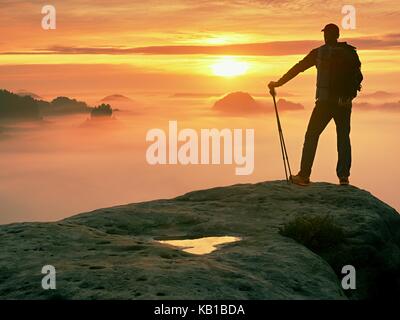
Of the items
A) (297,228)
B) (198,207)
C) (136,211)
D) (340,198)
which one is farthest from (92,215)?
(340,198)

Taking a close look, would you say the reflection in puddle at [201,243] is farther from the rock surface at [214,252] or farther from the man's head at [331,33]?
the man's head at [331,33]

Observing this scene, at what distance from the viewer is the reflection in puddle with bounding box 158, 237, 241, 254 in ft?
43.0

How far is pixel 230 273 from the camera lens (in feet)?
35.1

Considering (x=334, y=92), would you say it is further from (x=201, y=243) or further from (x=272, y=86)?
(x=201, y=243)

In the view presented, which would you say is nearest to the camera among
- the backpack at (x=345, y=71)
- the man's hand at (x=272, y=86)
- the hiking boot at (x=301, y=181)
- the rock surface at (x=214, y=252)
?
the rock surface at (x=214, y=252)

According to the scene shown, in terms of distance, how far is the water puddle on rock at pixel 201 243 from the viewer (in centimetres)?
1309

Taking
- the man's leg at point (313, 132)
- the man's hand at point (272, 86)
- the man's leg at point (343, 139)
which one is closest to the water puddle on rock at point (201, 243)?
the man's leg at point (313, 132)

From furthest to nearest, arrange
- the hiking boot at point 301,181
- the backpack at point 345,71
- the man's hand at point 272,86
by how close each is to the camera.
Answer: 1. the man's hand at point 272,86
2. the hiking boot at point 301,181
3. the backpack at point 345,71

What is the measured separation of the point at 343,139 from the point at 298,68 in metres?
2.30

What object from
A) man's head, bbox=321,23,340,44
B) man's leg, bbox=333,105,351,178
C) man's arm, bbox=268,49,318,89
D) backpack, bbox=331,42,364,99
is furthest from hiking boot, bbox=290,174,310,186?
man's head, bbox=321,23,340,44

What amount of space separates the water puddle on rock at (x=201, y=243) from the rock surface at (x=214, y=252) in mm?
316

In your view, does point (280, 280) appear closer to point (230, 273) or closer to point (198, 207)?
point (230, 273)
